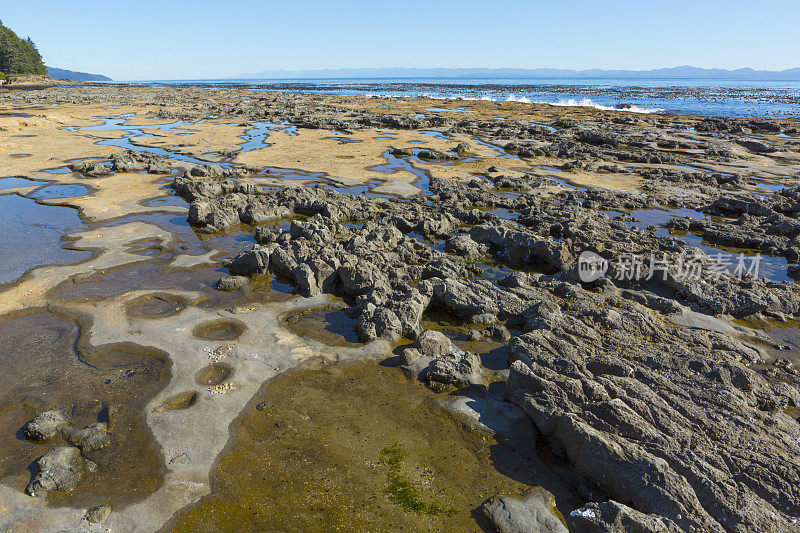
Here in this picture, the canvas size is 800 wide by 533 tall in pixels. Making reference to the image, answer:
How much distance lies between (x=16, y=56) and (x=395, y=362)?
173 meters

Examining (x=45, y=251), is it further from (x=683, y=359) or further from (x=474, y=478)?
(x=683, y=359)

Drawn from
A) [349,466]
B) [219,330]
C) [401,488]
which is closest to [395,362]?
[349,466]

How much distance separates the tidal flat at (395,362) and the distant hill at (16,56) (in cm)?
13699

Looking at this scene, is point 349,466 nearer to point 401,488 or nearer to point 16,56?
point 401,488

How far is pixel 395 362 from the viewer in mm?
12203

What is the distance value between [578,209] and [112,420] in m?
24.5

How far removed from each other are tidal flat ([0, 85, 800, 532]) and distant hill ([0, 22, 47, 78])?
136994mm

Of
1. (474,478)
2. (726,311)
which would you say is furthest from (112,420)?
(726,311)

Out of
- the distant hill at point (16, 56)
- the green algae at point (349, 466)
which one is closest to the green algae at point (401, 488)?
the green algae at point (349, 466)

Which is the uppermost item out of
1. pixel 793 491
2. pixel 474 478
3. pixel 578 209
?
pixel 578 209

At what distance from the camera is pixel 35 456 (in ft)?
28.9

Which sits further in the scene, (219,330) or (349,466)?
(219,330)

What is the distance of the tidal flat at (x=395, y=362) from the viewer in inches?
306

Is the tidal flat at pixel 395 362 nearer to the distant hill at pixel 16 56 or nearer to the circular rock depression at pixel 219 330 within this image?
the circular rock depression at pixel 219 330
